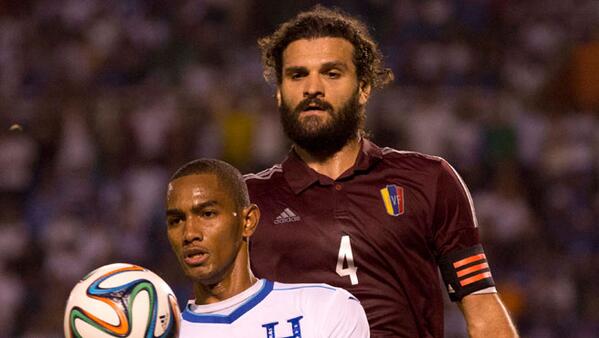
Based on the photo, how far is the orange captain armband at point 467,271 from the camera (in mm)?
4953

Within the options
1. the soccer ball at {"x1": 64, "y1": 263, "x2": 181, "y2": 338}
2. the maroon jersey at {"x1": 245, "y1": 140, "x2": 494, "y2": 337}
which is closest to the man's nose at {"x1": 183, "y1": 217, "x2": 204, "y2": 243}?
the soccer ball at {"x1": 64, "y1": 263, "x2": 181, "y2": 338}

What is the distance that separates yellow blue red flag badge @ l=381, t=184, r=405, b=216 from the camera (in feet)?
16.2

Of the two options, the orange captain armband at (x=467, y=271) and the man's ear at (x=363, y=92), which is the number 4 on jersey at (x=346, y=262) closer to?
the orange captain armband at (x=467, y=271)

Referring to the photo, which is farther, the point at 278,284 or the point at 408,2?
the point at 408,2

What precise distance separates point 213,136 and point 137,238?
124cm

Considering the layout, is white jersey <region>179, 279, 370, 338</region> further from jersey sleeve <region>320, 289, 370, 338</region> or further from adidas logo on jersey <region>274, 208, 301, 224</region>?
adidas logo on jersey <region>274, 208, 301, 224</region>

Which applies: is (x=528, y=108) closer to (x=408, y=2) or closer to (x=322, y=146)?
(x=408, y=2)

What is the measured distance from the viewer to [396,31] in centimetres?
1238

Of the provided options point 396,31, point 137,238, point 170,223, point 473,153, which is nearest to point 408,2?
point 396,31

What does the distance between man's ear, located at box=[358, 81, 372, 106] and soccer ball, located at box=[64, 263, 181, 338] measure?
1.32 meters

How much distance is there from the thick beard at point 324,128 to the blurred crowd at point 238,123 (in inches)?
192

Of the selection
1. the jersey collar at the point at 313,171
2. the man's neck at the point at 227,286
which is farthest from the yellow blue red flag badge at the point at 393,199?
the man's neck at the point at 227,286

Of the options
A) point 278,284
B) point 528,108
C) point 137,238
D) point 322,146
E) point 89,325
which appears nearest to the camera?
point 89,325

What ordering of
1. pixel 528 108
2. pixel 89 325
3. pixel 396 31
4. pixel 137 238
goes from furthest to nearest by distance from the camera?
pixel 396 31
pixel 528 108
pixel 137 238
pixel 89 325
